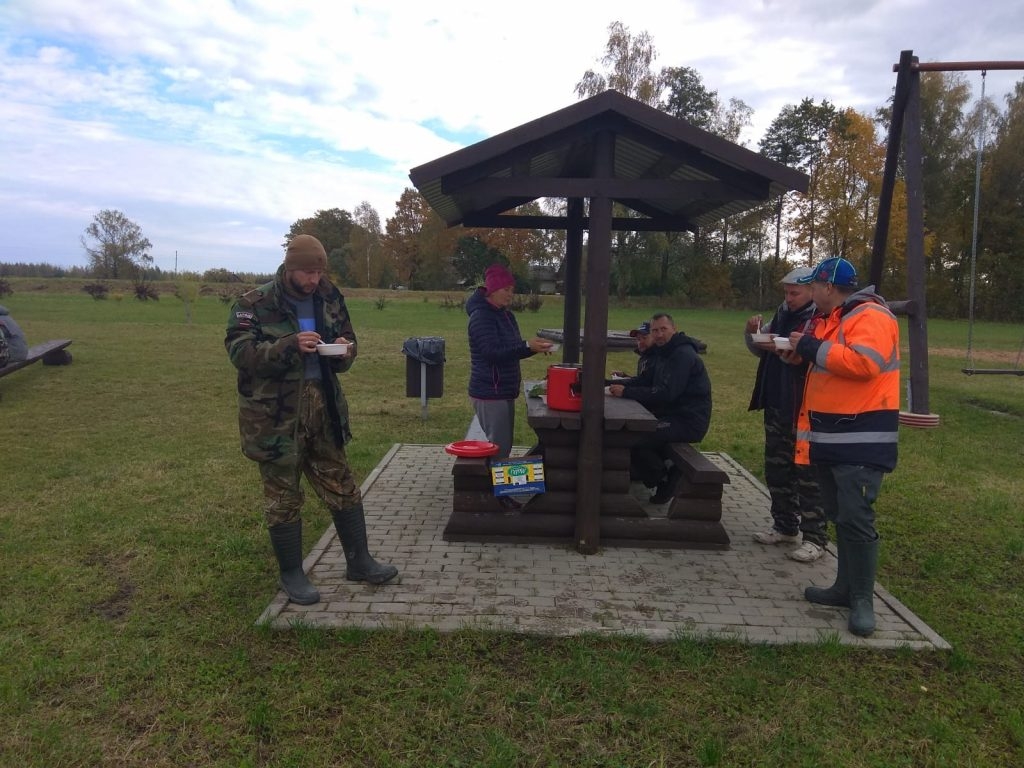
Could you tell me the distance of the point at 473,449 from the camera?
4707 mm

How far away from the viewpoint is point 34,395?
959 cm

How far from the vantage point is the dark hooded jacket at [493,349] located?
4.69 meters

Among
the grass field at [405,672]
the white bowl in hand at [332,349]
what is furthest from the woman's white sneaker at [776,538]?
the white bowl in hand at [332,349]

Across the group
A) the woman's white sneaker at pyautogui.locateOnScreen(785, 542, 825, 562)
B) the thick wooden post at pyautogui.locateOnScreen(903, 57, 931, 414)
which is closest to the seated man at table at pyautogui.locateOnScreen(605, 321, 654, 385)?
the woman's white sneaker at pyautogui.locateOnScreen(785, 542, 825, 562)

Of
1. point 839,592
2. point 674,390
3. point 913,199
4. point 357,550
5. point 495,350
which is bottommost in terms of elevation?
point 839,592

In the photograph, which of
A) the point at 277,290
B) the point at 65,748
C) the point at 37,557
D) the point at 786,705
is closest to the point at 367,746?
the point at 65,748

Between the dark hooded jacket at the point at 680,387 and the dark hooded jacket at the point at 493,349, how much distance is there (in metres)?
1.07

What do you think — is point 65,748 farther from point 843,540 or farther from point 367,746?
point 843,540

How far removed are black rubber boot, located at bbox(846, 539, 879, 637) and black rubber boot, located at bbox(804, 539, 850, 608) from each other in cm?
16

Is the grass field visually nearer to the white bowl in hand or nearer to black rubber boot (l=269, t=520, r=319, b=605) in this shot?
black rubber boot (l=269, t=520, r=319, b=605)

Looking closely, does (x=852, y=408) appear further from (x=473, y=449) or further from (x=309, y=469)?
(x=309, y=469)

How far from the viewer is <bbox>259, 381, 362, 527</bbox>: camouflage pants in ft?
11.8

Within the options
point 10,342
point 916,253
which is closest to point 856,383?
point 916,253

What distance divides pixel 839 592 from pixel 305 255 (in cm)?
342
